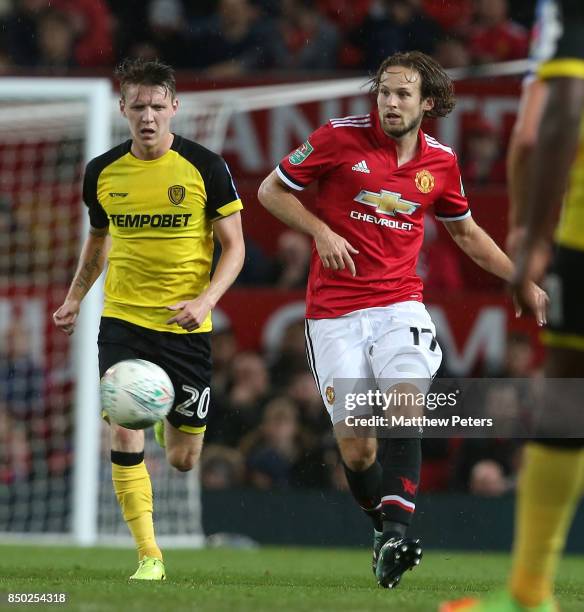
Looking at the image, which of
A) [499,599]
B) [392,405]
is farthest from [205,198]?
[499,599]

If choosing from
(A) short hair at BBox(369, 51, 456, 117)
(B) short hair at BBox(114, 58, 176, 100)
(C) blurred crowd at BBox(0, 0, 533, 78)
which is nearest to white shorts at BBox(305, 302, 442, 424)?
(A) short hair at BBox(369, 51, 456, 117)

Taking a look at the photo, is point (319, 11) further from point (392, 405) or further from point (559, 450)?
point (559, 450)

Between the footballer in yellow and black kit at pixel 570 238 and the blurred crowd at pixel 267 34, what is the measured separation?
9627 mm

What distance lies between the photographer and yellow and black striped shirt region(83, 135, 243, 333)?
6840 mm

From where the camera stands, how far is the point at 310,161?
6918 millimetres

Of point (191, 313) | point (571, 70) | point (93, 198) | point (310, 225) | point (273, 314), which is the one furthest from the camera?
point (273, 314)

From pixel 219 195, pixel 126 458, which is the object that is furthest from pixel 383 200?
pixel 126 458

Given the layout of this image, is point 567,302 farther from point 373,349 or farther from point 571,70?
point 373,349

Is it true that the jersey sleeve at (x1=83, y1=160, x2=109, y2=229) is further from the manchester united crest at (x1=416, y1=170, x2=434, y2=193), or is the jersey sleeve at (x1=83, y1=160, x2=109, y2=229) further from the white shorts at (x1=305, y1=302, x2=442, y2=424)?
the manchester united crest at (x1=416, y1=170, x2=434, y2=193)

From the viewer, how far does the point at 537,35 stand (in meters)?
4.23

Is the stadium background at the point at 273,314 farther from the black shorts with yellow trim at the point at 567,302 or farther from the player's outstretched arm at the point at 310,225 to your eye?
the black shorts with yellow trim at the point at 567,302

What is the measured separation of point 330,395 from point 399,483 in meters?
0.66

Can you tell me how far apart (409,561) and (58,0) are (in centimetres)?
960

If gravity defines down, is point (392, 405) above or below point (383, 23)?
below
